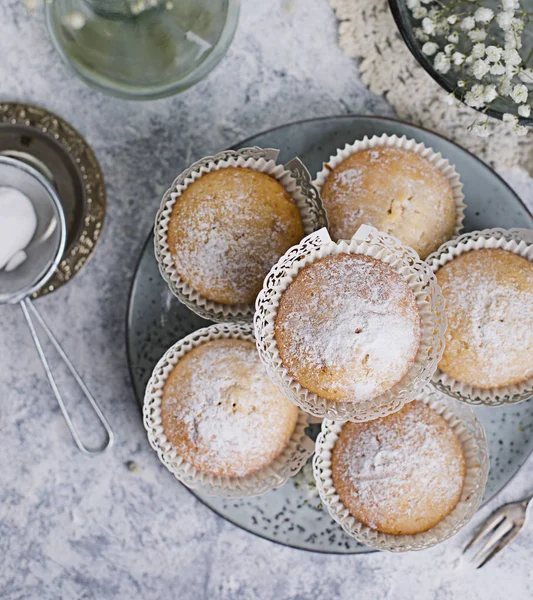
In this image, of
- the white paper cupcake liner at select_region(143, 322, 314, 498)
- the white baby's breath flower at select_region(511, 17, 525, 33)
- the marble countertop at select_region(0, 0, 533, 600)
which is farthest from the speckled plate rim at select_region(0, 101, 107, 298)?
the white baby's breath flower at select_region(511, 17, 525, 33)

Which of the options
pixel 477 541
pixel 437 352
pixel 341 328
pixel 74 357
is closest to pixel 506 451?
pixel 477 541

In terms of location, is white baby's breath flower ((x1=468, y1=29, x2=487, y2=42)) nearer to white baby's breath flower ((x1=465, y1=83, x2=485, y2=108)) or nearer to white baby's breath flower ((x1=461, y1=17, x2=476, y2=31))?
white baby's breath flower ((x1=461, y1=17, x2=476, y2=31))

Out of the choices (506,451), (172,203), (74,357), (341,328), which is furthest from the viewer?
(74,357)

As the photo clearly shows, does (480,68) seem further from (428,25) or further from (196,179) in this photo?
(196,179)

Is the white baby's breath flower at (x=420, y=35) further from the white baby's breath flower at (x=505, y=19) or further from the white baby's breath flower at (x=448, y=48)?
the white baby's breath flower at (x=505, y=19)

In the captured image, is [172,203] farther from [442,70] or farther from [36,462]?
[36,462]

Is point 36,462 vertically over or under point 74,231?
under

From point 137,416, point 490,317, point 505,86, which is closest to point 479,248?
point 490,317

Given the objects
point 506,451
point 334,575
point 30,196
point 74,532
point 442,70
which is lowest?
point 74,532
